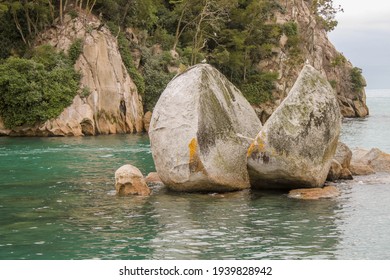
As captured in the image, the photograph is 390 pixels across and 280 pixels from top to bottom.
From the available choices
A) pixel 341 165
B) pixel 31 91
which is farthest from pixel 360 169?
pixel 31 91

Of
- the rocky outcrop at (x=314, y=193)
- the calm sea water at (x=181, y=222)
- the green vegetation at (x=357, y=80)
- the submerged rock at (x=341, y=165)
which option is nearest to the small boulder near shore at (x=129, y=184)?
the calm sea water at (x=181, y=222)

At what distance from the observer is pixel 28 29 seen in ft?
175

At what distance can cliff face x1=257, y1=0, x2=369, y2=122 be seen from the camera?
74625 mm

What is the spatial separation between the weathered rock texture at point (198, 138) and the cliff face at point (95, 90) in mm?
27493

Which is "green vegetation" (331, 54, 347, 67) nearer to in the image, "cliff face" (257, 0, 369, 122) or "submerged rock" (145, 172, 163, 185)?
"cliff face" (257, 0, 369, 122)

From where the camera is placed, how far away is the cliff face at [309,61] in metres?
74.6

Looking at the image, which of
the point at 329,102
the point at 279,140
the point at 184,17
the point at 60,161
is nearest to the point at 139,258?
the point at 279,140

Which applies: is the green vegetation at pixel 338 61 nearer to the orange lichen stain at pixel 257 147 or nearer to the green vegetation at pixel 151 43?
the green vegetation at pixel 151 43

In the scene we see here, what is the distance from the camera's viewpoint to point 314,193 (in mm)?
21797

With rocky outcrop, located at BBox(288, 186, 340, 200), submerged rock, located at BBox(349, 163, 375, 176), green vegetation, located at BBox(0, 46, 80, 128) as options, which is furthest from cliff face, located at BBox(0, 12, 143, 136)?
rocky outcrop, located at BBox(288, 186, 340, 200)

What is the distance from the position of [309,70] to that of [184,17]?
149 feet

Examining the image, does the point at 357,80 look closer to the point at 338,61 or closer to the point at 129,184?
the point at 338,61

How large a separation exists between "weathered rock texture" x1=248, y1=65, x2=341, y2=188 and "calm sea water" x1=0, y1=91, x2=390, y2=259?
888 mm

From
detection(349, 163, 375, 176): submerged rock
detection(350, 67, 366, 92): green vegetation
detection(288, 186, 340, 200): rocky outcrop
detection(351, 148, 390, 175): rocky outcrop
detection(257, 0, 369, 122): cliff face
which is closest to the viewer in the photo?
detection(288, 186, 340, 200): rocky outcrop
